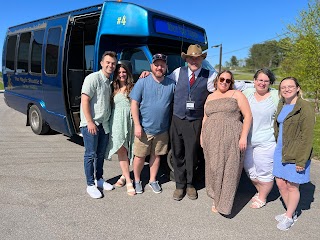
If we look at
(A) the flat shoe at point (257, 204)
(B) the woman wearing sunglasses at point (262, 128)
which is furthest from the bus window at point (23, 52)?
(A) the flat shoe at point (257, 204)

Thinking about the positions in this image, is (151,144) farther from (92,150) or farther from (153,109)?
(92,150)

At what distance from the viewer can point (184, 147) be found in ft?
12.8

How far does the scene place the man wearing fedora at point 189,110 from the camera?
3664 millimetres

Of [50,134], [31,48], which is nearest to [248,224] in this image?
[50,134]

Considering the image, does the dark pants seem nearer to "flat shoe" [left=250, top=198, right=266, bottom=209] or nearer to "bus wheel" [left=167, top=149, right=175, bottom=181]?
"bus wheel" [left=167, top=149, right=175, bottom=181]

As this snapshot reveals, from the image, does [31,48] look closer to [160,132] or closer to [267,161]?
[160,132]

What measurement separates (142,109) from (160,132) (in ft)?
1.31

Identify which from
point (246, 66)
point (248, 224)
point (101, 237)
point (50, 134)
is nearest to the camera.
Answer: point (101, 237)

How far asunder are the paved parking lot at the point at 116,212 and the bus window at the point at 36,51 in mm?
2556

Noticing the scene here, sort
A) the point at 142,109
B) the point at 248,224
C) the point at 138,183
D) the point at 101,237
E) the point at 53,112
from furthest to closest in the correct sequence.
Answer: the point at 53,112, the point at 138,183, the point at 142,109, the point at 248,224, the point at 101,237

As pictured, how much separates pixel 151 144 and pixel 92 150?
0.80 metres

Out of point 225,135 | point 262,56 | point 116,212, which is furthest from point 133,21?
point 262,56

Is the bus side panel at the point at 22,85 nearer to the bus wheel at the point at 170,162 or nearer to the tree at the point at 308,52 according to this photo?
the bus wheel at the point at 170,162

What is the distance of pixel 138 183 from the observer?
413 centimetres
